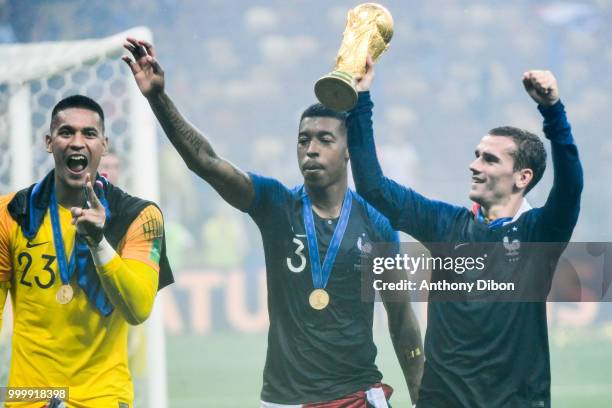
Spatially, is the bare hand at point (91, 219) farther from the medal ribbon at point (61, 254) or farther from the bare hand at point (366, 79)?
the bare hand at point (366, 79)

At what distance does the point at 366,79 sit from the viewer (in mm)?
2986

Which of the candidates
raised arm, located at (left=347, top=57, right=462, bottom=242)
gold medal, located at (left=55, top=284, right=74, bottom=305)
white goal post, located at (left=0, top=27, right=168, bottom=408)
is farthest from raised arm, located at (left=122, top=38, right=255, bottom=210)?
gold medal, located at (left=55, top=284, right=74, bottom=305)

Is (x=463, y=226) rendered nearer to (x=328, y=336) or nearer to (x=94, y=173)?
(x=328, y=336)

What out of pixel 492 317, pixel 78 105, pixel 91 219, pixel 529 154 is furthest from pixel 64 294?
pixel 529 154

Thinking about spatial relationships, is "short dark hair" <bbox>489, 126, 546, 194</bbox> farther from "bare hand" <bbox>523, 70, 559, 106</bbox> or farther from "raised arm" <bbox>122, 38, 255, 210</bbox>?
"raised arm" <bbox>122, 38, 255, 210</bbox>

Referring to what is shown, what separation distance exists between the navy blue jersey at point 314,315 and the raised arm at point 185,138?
0.26ft

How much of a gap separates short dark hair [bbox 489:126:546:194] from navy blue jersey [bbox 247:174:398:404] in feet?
1.60

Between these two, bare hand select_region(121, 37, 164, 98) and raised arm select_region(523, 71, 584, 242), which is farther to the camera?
bare hand select_region(121, 37, 164, 98)

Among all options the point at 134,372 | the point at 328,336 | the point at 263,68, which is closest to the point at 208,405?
the point at 134,372

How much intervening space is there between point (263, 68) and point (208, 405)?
49.2 inches

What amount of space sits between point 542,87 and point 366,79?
54 cm

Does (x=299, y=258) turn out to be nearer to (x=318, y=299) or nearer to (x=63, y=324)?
(x=318, y=299)

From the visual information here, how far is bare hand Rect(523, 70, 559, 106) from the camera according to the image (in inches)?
112

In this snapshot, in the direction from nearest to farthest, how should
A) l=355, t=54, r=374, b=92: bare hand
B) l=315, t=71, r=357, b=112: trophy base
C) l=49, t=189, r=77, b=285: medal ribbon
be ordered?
l=315, t=71, r=357, b=112: trophy base < l=355, t=54, r=374, b=92: bare hand < l=49, t=189, r=77, b=285: medal ribbon
